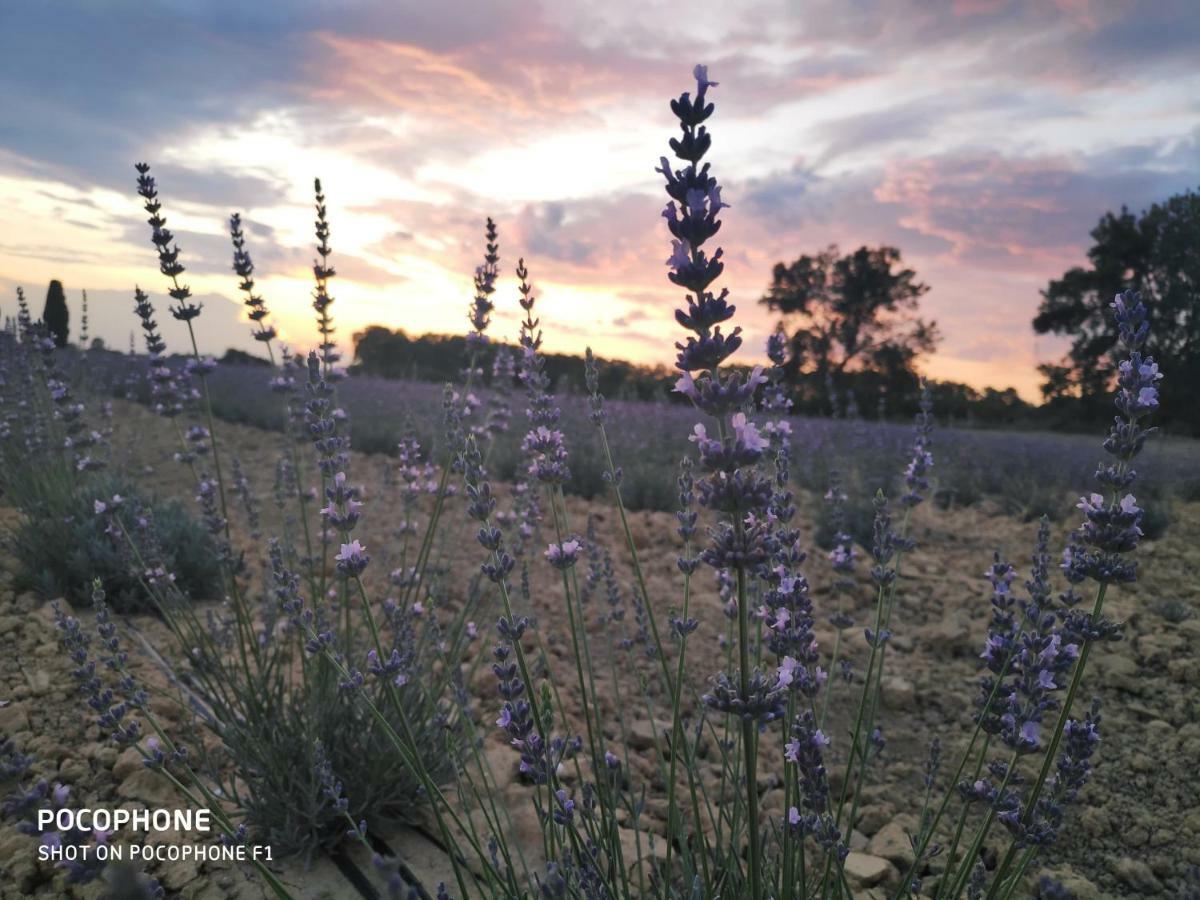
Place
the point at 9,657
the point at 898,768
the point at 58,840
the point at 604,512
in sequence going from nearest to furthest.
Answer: the point at 58,840 < the point at 898,768 < the point at 9,657 < the point at 604,512

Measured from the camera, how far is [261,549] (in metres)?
5.79

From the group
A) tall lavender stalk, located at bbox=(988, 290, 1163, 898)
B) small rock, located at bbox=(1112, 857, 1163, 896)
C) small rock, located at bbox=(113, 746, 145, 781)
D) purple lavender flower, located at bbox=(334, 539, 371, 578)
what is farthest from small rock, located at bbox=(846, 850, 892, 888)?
small rock, located at bbox=(113, 746, 145, 781)

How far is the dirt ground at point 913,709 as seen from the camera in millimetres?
2715

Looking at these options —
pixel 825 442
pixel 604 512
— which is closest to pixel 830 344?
pixel 825 442

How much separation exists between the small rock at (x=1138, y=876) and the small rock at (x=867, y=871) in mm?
808

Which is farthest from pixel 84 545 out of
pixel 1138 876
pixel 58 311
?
pixel 58 311

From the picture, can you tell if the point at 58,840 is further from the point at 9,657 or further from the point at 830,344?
the point at 830,344

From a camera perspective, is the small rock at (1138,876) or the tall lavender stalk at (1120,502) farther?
the small rock at (1138,876)

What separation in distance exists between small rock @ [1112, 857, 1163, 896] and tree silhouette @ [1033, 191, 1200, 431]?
17.5 meters

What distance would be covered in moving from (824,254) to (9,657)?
39.1 metres

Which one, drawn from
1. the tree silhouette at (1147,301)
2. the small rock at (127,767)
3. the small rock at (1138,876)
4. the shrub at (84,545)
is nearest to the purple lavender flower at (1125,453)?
the small rock at (1138,876)

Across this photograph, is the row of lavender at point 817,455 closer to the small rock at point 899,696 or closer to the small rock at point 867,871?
the small rock at point 899,696

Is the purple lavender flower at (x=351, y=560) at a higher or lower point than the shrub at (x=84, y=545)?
higher

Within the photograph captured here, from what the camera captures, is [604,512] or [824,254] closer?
[604,512]
